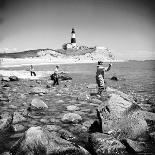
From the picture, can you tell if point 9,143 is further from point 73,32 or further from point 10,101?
point 73,32

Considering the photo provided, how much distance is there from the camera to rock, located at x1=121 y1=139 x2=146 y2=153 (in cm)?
507

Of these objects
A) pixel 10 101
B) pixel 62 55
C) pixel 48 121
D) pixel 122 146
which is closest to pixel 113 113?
pixel 122 146

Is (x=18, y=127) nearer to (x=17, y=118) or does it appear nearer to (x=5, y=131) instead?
(x=5, y=131)

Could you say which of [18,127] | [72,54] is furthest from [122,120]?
[72,54]

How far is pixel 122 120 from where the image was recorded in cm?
591

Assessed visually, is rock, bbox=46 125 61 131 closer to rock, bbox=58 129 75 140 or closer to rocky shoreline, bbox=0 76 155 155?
rocky shoreline, bbox=0 76 155 155

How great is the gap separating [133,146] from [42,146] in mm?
2098

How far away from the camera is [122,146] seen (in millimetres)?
5137

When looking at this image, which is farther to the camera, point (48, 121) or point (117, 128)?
point (48, 121)

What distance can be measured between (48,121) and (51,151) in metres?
2.77

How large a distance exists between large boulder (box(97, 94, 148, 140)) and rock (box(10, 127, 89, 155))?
124 cm

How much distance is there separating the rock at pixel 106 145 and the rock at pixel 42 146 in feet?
0.96

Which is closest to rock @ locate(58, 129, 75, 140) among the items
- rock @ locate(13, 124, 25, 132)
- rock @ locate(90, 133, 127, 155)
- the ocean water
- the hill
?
rock @ locate(90, 133, 127, 155)

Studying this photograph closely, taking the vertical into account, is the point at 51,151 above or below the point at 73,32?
below
